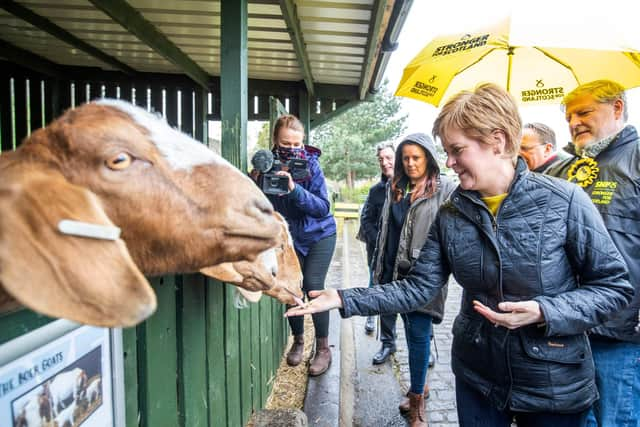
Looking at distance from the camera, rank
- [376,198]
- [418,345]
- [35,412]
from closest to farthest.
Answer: [35,412], [418,345], [376,198]

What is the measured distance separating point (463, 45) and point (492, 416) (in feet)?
9.25

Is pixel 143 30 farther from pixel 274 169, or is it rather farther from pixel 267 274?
pixel 267 274

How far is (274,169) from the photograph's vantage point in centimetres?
261

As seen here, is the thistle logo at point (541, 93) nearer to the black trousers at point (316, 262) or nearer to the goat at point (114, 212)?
the black trousers at point (316, 262)

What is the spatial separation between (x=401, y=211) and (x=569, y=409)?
2219mm

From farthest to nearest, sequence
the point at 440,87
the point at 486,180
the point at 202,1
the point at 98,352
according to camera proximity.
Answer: the point at 202,1 < the point at 440,87 < the point at 486,180 < the point at 98,352

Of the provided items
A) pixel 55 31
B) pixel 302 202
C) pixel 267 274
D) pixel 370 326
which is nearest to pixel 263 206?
pixel 267 274

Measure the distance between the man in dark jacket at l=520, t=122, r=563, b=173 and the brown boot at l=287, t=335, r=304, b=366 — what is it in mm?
2700

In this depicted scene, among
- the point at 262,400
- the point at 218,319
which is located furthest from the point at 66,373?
the point at 262,400

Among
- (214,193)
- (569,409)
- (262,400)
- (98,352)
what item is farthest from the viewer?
(262,400)

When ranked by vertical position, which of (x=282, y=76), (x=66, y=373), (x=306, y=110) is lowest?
(x=66, y=373)

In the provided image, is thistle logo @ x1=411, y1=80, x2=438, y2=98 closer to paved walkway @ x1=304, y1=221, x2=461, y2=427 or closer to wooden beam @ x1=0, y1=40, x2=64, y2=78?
paved walkway @ x1=304, y1=221, x2=461, y2=427

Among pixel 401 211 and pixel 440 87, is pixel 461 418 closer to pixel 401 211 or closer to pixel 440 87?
pixel 401 211

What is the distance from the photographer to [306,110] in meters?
7.35
